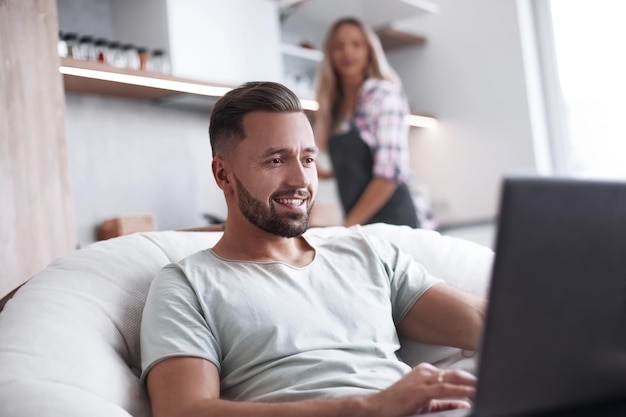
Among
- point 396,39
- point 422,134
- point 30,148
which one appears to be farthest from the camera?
point 422,134

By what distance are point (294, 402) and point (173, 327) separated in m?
0.24

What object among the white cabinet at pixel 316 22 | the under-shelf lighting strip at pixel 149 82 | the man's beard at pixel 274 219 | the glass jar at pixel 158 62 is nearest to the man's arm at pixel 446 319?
the man's beard at pixel 274 219

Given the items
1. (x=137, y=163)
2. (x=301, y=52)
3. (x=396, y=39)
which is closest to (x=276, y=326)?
(x=137, y=163)

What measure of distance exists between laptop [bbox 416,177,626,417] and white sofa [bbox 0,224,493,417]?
0.61 metres

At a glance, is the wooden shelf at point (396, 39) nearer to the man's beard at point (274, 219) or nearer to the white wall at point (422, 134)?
the white wall at point (422, 134)

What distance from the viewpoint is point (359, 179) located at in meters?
2.88

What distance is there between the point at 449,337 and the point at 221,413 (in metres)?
0.53

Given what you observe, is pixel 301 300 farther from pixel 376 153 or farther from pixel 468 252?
pixel 376 153

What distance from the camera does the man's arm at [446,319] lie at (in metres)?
1.41

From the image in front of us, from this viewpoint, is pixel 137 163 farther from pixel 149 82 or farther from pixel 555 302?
pixel 555 302

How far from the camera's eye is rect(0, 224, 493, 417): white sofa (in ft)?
3.59

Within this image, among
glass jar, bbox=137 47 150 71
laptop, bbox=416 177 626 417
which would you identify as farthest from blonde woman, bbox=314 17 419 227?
laptop, bbox=416 177 626 417

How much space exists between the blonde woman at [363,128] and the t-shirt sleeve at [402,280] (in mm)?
1217

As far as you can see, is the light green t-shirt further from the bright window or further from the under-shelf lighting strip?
the bright window
